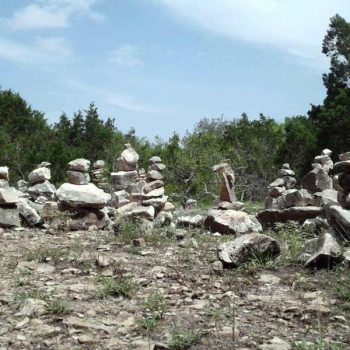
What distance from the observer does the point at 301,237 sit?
7.09m

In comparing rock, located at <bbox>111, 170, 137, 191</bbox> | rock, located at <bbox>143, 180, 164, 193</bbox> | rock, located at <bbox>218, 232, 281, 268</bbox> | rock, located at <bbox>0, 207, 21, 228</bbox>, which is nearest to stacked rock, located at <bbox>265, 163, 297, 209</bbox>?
rock, located at <bbox>143, 180, 164, 193</bbox>

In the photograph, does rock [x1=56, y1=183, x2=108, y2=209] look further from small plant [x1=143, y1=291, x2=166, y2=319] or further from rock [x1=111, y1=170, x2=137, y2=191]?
rock [x1=111, y1=170, x2=137, y2=191]

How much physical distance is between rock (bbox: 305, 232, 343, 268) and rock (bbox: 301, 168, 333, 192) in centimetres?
754

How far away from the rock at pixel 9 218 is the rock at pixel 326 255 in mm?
5374

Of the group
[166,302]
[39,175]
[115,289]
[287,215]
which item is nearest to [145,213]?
[287,215]

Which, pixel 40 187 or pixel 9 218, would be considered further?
pixel 40 187

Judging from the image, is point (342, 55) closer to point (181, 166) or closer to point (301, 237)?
point (181, 166)

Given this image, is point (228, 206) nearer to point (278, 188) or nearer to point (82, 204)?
point (82, 204)

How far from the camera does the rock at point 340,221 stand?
571 cm

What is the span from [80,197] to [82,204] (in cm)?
14

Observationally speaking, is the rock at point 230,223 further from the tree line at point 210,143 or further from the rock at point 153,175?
the tree line at point 210,143

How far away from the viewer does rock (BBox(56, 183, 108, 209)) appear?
30.1 feet

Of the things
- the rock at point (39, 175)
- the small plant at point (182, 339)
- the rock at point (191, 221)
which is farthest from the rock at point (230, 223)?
the rock at point (39, 175)

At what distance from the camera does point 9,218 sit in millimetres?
8867
